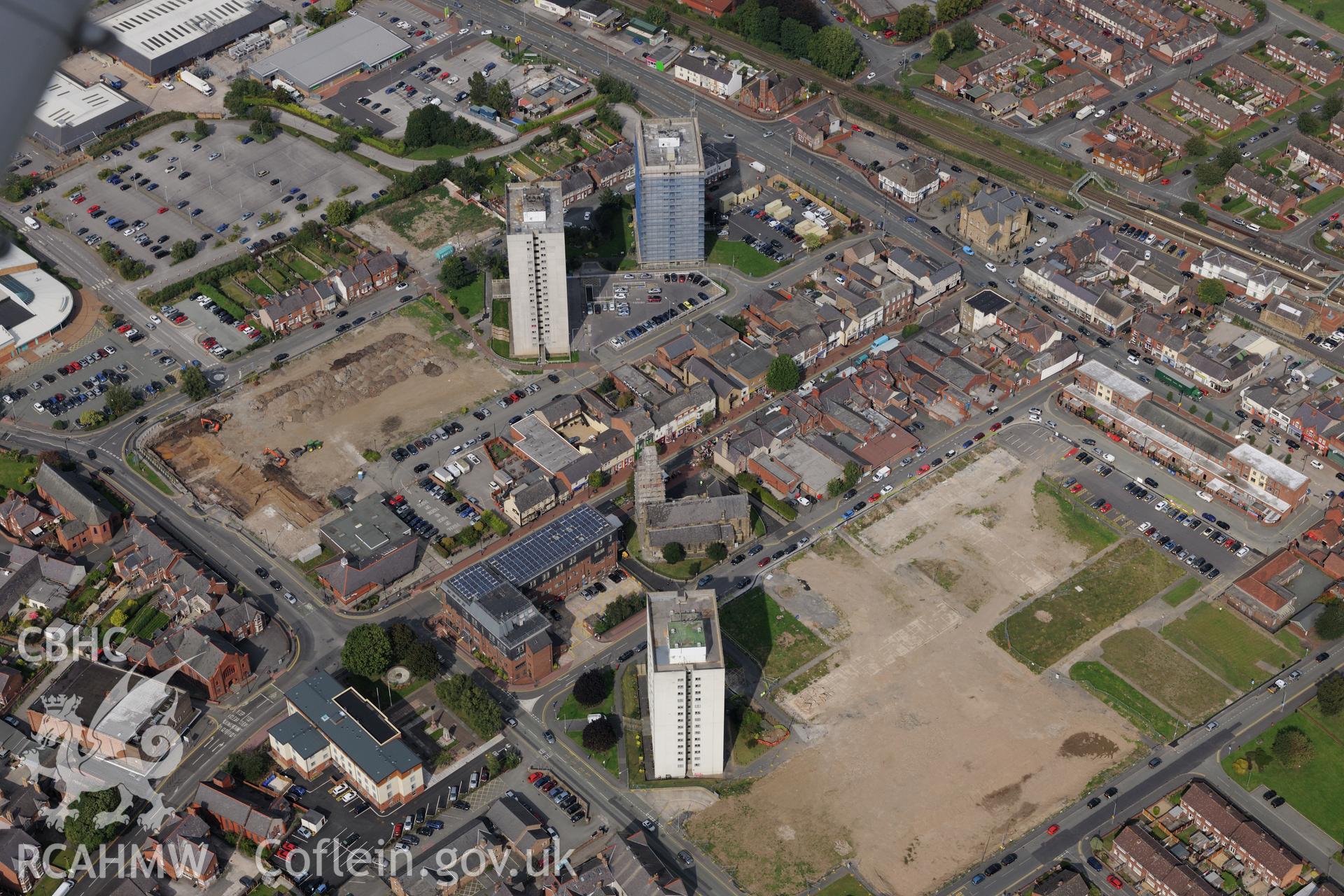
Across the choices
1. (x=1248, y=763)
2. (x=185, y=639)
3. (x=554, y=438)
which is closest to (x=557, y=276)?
(x=554, y=438)

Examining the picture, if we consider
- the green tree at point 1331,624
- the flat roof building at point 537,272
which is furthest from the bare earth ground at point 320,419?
the green tree at point 1331,624

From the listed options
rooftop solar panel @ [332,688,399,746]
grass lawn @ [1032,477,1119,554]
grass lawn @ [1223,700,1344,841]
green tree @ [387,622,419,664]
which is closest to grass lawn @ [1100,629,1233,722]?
grass lawn @ [1223,700,1344,841]

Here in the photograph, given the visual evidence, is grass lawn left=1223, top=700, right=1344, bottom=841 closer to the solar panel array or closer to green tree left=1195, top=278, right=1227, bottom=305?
green tree left=1195, top=278, right=1227, bottom=305

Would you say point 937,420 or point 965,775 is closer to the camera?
point 965,775

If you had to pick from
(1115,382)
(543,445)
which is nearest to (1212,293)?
(1115,382)

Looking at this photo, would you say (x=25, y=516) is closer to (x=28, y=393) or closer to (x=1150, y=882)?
(x=28, y=393)

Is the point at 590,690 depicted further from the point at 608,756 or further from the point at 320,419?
the point at 320,419
